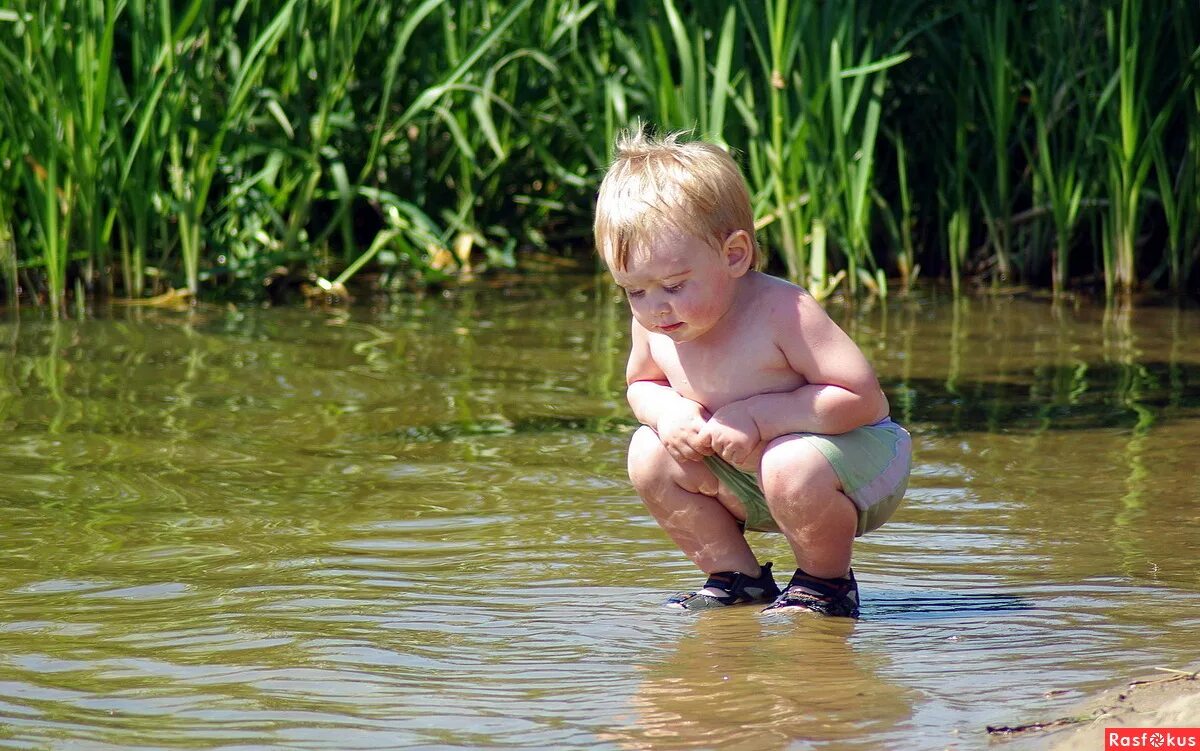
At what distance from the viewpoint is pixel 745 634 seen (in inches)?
81.7

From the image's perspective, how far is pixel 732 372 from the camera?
2238 millimetres

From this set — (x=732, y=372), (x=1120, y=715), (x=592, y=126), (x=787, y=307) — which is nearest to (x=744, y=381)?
(x=732, y=372)

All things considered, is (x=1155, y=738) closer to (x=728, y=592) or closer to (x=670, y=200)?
(x=728, y=592)

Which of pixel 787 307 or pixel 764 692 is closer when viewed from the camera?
pixel 764 692

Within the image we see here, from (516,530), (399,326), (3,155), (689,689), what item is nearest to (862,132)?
(399,326)

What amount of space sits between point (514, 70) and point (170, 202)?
60.9 inches

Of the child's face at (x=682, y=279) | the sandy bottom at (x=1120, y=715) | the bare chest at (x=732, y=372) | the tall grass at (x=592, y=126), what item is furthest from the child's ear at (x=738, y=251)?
the tall grass at (x=592, y=126)

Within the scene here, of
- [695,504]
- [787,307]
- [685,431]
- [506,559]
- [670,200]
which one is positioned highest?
[670,200]

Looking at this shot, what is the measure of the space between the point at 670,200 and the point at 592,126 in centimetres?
411

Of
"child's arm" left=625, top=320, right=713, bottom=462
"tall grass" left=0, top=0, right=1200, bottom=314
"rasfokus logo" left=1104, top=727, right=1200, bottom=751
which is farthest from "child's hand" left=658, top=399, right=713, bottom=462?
"tall grass" left=0, top=0, right=1200, bottom=314

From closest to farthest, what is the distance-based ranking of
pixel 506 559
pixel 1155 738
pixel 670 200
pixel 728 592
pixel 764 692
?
pixel 1155 738 < pixel 764 692 < pixel 670 200 < pixel 728 592 < pixel 506 559

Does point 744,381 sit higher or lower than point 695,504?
higher

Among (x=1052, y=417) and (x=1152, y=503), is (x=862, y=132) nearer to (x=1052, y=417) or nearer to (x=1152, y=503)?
(x=1052, y=417)

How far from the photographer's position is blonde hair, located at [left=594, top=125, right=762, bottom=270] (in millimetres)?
2143
